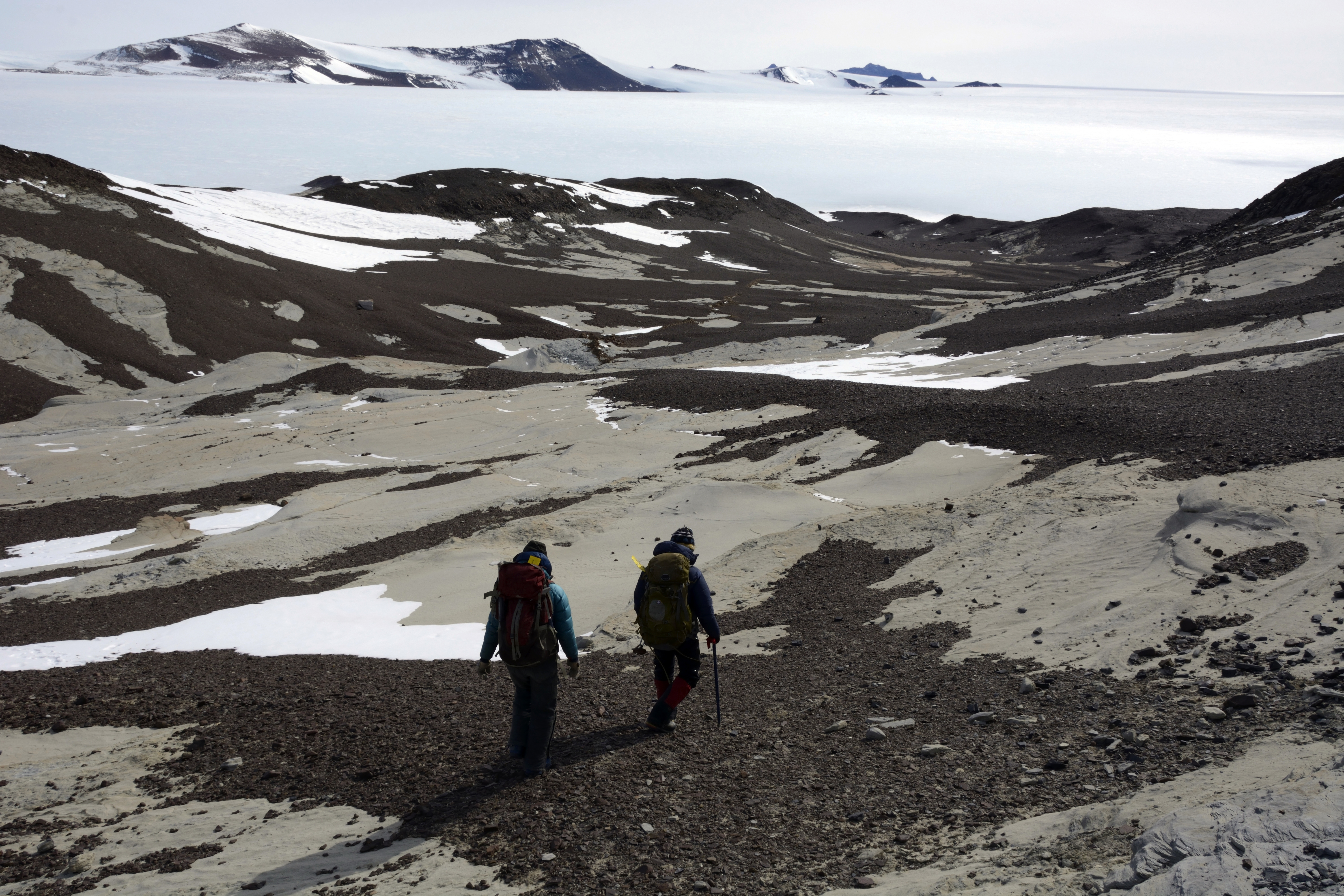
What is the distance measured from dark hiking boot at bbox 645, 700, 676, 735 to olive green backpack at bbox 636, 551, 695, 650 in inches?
21.2

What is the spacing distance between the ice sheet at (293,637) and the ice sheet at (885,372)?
1713cm

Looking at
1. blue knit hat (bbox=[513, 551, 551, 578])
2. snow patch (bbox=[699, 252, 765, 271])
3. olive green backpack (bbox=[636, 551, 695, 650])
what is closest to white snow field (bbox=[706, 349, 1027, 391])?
olive green backpack (bbox=[636, 551, 695, 650])

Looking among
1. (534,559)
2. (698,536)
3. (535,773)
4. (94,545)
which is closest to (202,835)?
(535,773)

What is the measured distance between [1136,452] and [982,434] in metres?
3.55

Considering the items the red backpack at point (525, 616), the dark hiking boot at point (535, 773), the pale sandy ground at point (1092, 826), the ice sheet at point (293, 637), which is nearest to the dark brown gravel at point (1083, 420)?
the pale sandy ground at point (1092, 826)

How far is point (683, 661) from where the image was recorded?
7484 millimetres

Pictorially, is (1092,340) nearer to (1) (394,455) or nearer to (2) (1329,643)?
(1) (394,455)

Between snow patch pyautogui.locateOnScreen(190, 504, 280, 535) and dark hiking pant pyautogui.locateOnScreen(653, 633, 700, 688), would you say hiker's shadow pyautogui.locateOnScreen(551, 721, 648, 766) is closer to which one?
dark hiking pant pyautogui.locateOnScreen(653, 633, 700, 688)

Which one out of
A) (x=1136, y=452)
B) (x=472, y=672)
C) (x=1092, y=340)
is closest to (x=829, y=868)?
(x=472, y=672)

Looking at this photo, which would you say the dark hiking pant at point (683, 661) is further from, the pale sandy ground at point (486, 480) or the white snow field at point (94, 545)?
the white snow field at point (94, 545)

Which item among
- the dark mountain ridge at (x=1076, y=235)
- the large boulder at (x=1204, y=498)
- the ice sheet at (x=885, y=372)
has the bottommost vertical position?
the large boulder at (x=1204, y=498)

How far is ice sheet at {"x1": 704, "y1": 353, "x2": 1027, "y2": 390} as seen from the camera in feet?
87.5

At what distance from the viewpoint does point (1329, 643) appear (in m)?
6.77

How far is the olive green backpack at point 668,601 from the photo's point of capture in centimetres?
722
